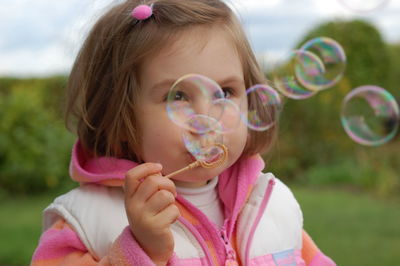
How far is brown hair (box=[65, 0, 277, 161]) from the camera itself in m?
1.81

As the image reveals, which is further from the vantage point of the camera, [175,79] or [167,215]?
[175,79]

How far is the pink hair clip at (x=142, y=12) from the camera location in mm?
1814

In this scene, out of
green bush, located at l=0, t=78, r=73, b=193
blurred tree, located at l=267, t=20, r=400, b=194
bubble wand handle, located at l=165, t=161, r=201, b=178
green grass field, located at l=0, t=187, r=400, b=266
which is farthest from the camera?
blurred tree, located at l=267, t=20, r=400, b=194

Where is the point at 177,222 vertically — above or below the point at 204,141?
below

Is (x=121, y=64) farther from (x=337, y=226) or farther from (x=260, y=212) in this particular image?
(x=337, y=226)

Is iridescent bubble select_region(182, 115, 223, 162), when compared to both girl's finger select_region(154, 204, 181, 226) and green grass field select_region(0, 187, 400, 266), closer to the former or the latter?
girl's finger select_region(154, 204, 181, 226)

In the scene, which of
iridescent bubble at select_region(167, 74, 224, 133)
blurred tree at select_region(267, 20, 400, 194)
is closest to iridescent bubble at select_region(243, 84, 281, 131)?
iridescent bubble at select_region(167, 74, 224, 133)

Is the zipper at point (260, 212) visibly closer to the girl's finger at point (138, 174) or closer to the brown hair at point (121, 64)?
the brown hair at point (121, 64)

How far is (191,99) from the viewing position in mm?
1794

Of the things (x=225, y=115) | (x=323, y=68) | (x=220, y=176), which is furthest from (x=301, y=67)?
(x=225, y=115)

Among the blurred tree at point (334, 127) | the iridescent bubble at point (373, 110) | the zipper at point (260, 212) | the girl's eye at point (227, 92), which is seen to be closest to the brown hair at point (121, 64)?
the girl's eye at point (227, 92)

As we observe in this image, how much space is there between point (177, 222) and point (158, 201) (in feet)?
1.18

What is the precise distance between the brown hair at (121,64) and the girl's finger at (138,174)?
0.32m

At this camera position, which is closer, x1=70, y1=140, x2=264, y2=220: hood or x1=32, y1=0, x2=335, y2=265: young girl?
x1=32, y1=0, x2=335, y2=265: young girl
